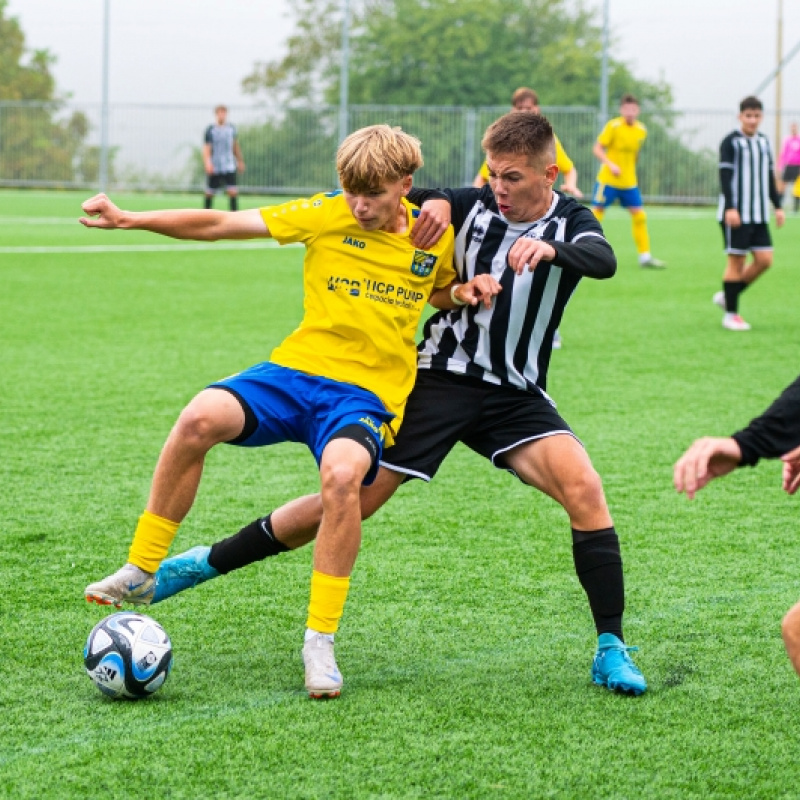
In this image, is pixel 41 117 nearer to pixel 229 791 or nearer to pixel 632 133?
pixel 632 133

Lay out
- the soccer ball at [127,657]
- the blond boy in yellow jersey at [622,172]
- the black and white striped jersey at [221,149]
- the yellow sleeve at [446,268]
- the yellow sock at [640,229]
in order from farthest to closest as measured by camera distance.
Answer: the black and white striped jersey at [221,149] → the blond boy in yellow jersey at [622,172] → the yellow sock at [640,229] → the yellow sleeve at [446,268] → the soccer ball at [127,657]

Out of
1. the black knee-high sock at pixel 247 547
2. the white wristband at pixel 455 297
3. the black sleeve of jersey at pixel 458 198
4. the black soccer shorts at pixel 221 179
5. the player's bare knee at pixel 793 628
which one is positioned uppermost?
the black soccer shorts at pixel 221 179

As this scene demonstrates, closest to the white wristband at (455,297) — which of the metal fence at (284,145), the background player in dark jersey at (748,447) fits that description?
the background player in dark jersey at (748,447)

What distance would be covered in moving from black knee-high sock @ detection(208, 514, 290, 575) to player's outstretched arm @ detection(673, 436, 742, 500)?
5.76 feet

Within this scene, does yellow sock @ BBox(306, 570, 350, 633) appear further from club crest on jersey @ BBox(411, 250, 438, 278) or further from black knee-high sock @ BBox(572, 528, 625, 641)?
club crest on jersey @ BBox(411, 250, 438, 278)

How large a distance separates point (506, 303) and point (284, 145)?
3285 cm

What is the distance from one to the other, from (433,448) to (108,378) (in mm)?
5176

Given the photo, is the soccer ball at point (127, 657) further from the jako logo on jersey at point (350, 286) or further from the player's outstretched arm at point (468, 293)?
the player's outstretched arm at point (468, 293)

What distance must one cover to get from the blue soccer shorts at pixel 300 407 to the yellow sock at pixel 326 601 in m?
0.33

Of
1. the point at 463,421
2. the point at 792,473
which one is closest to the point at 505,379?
the point at 463,421

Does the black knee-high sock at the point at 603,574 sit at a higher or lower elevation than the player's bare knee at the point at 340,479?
lower

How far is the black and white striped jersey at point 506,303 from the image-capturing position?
4113 mm

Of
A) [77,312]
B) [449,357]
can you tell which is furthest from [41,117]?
[449,357]

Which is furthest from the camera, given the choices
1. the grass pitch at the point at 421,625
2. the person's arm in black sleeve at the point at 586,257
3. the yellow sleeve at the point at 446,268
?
the yellow sleeve at the point at 446,268
